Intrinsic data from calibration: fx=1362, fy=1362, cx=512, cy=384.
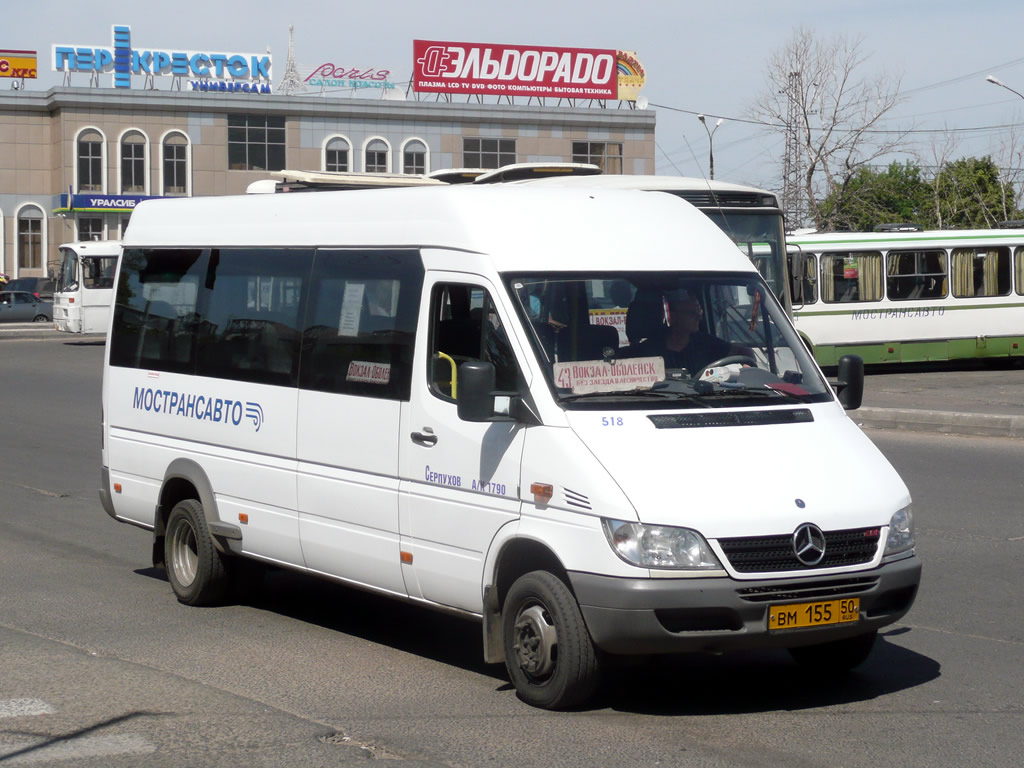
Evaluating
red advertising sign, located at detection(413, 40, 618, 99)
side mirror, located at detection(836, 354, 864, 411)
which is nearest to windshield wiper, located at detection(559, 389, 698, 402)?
side mirror, located at detection(836, 354, 864, 411)

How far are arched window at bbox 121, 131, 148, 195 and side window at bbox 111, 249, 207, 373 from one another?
60312 millimetres

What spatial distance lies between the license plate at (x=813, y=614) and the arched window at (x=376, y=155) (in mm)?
66464

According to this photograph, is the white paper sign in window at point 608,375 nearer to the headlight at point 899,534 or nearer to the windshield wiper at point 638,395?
the windshield wiper at point 638,395

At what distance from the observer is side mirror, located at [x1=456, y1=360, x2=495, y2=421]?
580cm

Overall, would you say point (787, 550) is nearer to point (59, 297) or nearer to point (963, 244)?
point (963, 244)

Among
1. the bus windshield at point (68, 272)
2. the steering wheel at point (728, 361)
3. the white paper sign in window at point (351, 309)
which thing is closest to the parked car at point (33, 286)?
the bus windshield at point (68, 272)

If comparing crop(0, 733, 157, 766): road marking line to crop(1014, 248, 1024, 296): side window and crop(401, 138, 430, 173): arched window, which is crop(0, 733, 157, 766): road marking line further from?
crop(401, 138, 430, 173): arched window

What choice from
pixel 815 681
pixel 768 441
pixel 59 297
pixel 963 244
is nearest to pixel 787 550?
pixel 768 441

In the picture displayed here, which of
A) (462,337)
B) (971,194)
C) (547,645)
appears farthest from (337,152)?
(547,645)

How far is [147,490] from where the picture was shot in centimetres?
859

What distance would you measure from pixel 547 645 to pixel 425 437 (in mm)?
1221

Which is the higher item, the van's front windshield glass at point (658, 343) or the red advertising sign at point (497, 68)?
the red advertising sign at point (497, 68)

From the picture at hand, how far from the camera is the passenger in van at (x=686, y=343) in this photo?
6.21 m

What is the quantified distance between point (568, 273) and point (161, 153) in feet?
211
